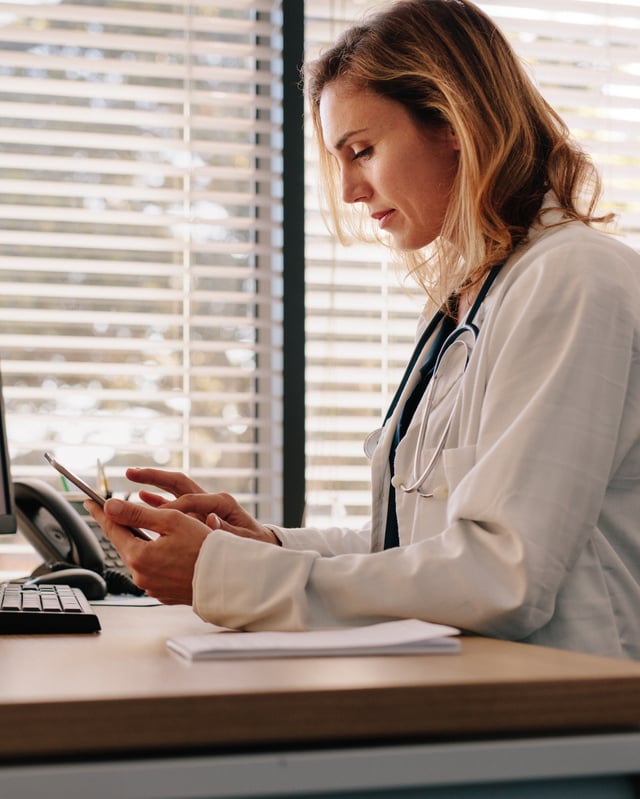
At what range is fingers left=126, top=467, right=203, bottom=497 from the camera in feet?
4.61

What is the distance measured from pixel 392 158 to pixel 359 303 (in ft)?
3.16

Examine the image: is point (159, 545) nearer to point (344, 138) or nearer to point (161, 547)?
point (161, 547)

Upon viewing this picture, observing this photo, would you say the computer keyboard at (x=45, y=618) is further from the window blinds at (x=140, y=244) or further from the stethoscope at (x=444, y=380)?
the window blinds at (x=140, y=244)

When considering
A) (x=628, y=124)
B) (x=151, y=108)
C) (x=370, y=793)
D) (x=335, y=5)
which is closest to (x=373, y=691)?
(x=370, y=793)

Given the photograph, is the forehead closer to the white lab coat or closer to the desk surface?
the white lab coat

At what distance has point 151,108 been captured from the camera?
8.00ft

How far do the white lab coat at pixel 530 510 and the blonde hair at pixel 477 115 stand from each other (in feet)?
0.48

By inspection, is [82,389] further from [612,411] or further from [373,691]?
[373,691]

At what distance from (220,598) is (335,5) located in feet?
6.47

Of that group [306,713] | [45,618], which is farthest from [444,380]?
[306,713]

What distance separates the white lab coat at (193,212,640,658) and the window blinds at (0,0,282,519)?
125 centimetres

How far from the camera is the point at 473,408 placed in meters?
1.23

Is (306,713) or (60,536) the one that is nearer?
(306,713)

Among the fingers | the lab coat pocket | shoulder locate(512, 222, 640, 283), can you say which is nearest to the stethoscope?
the lab coat pocket
